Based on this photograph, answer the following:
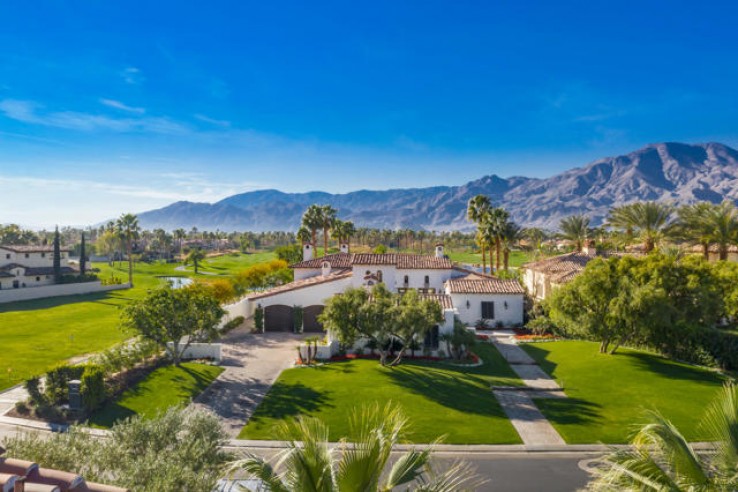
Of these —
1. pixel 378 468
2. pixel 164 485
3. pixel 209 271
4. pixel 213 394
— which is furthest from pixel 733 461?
pixel 209 271

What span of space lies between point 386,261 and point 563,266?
18.6 metres

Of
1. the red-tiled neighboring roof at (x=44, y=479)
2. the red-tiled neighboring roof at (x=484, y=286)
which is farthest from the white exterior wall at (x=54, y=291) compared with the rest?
the red-tiled neighboring roof at (x=44, y=479)

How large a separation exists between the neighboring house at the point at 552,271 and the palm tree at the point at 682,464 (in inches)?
1484

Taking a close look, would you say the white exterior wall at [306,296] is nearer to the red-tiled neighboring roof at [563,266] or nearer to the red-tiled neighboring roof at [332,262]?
the red-tiled neighboring roof at [332,262]

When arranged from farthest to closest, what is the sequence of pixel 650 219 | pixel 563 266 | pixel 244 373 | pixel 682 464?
pixel 563 266 → pixel 650 219 → pixel 244 373 → pixel 682 464

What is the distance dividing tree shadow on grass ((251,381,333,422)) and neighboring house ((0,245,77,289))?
195 ft

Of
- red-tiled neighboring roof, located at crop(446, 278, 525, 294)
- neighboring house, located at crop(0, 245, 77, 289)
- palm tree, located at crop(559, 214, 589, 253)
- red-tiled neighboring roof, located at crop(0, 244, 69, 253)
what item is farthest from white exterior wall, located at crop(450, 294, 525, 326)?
red-tiled neighboring roof, located at crop(0, 244, 69, 253)

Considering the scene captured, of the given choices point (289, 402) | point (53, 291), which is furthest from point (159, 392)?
point (53, 291)

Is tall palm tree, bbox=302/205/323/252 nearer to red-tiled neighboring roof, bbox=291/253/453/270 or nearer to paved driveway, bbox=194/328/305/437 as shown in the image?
red-tiled neighboring roof, bbox=291/253/453/270

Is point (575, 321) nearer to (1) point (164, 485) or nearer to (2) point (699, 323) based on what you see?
(2) point (699, 323)

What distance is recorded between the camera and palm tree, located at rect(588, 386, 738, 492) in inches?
230

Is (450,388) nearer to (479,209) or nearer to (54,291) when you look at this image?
(479,209)

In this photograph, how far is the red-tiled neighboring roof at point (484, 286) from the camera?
135 ft

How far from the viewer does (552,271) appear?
46656 millimetres
